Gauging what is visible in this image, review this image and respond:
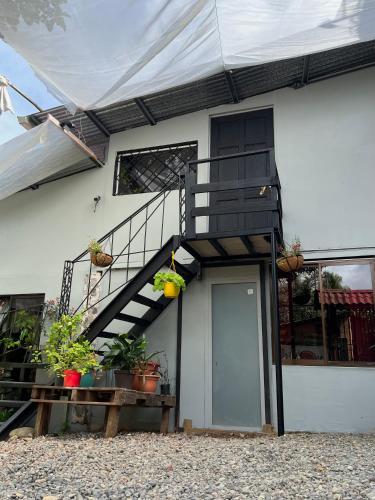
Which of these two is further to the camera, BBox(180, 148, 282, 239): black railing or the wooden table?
BBox(180, 148, 282, 239): black railing

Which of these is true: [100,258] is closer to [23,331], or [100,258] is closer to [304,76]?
[23,331]

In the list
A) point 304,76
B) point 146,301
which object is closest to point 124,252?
point 146,301

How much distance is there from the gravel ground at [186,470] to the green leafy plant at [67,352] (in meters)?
0.94

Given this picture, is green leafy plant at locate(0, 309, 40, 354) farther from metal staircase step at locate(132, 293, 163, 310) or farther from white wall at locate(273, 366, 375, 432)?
white wall at locate(273, 366, 375, 432)

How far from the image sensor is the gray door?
19.5 feet

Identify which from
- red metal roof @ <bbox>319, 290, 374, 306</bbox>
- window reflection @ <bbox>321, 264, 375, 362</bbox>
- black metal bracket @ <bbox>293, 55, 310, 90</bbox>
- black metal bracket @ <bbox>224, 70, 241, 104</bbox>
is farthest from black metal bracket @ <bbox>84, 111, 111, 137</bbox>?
red metal roof @ <bbox>319, 290, 374, 306</bbox>

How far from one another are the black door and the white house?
0.02m

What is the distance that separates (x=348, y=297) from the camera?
5910 mm

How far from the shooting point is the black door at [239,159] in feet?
22.2

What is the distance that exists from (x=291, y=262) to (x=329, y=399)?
1853mm

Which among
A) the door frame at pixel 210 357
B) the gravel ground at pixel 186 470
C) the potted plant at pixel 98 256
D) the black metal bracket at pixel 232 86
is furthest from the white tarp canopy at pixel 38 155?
the gravel ground at pixel 186 470

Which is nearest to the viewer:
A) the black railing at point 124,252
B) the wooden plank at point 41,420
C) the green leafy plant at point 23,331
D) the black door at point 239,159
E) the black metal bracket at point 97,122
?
the wooden plank at point 41,420

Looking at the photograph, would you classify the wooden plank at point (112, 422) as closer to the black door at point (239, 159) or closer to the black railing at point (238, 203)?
the black railing at point (238, 203)

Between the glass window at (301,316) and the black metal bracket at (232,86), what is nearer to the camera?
the glass window at (301,316)
